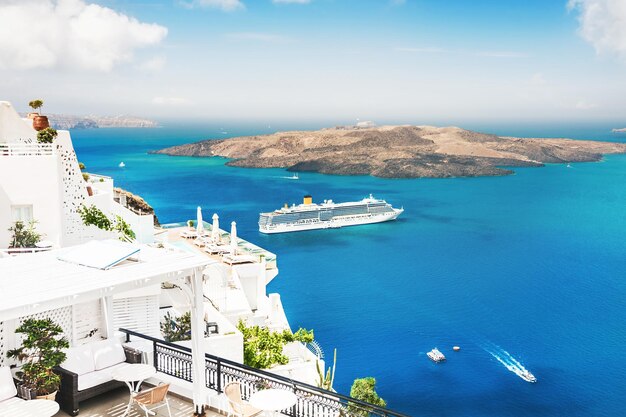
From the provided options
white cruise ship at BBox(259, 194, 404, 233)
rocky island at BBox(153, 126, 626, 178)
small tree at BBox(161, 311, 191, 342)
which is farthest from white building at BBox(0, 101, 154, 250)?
rocky island at BBox(153, 126, 626, 178)

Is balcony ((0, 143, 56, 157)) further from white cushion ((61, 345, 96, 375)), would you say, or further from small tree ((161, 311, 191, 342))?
white cushion ((61, 345, 96, 375))

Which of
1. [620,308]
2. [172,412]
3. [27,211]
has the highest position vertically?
[27,211]

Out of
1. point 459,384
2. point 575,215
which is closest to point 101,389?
point 459,384

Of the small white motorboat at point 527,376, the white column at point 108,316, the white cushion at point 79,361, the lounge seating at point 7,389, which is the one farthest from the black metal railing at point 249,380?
the small white motorboat at point 527,376

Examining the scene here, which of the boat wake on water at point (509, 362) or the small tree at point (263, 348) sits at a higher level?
the small tree at point (263, 348)

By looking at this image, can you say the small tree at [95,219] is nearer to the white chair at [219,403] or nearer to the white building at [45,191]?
the white building at [45,191]

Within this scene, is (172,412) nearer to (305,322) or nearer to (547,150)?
(305,322)
